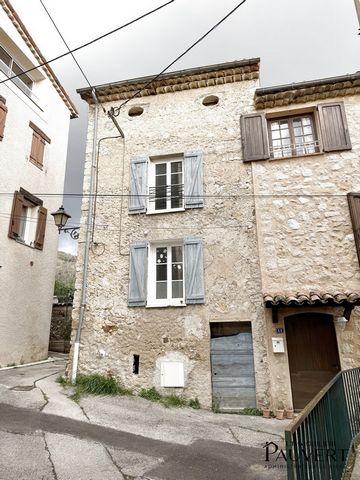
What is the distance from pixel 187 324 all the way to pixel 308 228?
3.45 meters

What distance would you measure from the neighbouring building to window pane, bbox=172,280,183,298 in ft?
17.9

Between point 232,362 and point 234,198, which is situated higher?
point 234,198

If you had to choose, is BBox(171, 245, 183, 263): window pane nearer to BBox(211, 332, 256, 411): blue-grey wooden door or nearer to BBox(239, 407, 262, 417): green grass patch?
BBox(211, 332, 256, 411): blue-grey wooden door

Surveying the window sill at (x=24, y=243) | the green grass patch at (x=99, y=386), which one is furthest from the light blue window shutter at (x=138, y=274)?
the window sill at (x=24, y=243)

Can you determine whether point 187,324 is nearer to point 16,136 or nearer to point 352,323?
point 352,323

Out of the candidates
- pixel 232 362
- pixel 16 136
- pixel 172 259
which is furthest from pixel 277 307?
pixel 16 136

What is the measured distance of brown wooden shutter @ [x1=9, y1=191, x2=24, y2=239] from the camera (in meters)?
10.1

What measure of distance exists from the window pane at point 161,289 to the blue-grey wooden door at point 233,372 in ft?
5.00

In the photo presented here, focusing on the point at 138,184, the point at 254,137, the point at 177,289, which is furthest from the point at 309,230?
the point at 138,184

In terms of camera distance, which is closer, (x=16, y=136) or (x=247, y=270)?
(x=247, y=270)

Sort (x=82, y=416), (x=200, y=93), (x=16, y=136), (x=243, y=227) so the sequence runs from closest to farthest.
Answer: (x=82, y=416) < (x=243, y=227) < (x=200, y=93) < (x=16, y=136)

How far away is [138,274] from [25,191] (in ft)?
19.0

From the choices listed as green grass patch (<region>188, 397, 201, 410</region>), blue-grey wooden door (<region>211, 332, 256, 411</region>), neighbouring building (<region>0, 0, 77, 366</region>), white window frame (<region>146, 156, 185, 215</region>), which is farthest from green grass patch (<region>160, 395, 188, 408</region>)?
neighbouring building (<region>0, 0, 77, 366</region>)

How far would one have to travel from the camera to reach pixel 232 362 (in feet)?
22.9
